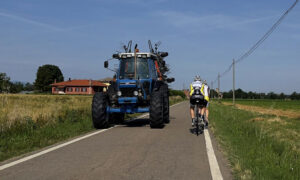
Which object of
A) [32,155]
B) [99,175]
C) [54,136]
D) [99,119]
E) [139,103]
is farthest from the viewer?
[139,103]

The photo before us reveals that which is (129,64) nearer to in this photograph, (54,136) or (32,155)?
(54,136)

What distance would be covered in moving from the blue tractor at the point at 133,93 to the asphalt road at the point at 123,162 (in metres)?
2.74

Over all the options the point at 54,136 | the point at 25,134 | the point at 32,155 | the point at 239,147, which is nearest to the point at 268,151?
the point at 239,147

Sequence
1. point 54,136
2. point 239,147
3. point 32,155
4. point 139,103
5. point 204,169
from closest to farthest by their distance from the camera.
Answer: point 204,169 → point 32,155 → point 239,147 → point 54,136 → point 139,103

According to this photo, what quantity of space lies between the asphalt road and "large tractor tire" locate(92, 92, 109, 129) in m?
2.72

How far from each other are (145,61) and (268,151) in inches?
262

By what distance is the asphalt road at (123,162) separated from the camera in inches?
197

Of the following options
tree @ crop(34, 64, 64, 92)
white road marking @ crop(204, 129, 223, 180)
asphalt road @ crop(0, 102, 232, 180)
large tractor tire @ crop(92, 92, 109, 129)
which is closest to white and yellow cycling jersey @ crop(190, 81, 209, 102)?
asphalt road @ crop(0, 102, 232, 180)

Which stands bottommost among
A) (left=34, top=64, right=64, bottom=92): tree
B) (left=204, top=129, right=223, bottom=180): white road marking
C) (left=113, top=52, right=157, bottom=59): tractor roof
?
(left=204, top=129, right=223, bottom=180): white road marking

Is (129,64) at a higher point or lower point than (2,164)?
higher

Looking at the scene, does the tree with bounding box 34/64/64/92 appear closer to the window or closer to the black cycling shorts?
the window

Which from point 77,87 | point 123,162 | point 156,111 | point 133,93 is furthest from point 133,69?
point 77,87

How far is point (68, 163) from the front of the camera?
5.86 metres

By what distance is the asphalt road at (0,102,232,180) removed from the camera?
5.01 meters
